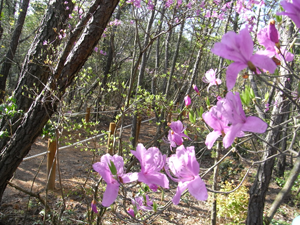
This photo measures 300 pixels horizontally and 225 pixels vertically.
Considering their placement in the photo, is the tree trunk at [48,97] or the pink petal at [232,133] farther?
the tree trunk at [48,97]

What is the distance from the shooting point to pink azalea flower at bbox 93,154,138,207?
69 cm

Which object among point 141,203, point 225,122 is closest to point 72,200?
point 141,203

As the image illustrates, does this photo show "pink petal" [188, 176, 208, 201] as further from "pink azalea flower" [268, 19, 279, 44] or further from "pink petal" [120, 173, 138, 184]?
"pink azalea flower" [268, 19, 279, 44]

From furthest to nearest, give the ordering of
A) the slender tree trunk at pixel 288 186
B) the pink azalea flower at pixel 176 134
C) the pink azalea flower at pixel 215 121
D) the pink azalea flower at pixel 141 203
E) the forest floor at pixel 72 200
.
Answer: the forest floor at pixel 72 200 < the pink azalea flower at pixel 141 203 < the pink azalea flower at pixel 176 134 < the pink azalea flower at pixel 215 121 < the slender tree trunk at pixel 288 186

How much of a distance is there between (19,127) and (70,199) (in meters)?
1.97

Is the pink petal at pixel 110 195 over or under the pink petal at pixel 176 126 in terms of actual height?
under

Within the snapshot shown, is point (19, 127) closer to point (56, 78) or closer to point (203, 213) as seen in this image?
point (56, 78)

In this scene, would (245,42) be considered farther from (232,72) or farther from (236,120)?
(236,120)

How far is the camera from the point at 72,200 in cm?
359

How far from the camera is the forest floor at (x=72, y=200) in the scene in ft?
9.35

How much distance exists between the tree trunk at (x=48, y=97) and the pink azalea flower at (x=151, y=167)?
153 centimetres

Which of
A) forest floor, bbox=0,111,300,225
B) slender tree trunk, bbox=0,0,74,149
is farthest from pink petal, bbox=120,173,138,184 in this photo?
slender tree trunk, bbox=0,0,74,149

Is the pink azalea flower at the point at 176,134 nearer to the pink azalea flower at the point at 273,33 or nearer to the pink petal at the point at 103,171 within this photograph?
the pink petal at the point at 103,171

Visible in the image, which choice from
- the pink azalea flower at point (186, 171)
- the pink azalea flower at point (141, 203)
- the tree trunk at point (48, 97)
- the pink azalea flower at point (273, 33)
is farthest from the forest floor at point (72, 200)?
the pink azalea flower at point (273, 33)
